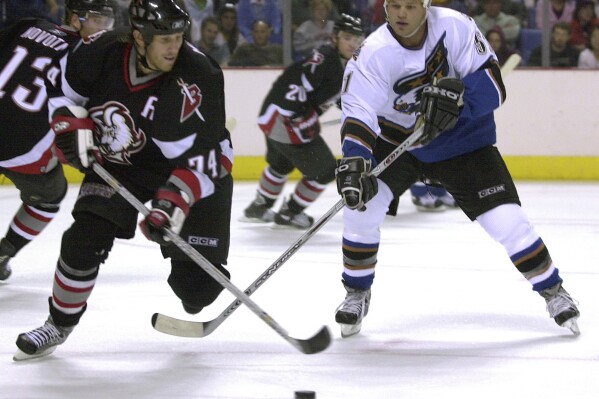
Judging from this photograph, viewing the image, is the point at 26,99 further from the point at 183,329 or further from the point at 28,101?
the point at 183,329

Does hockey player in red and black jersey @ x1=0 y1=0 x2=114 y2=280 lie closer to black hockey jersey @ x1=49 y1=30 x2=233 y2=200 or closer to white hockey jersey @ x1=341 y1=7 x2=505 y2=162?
black hockey jersey @ x1=49 y1=30 x2=233 y2=200

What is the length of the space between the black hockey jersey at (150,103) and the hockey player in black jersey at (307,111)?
241 cm

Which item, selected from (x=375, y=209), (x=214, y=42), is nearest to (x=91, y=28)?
(x=375, y=209)

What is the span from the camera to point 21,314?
3451mm

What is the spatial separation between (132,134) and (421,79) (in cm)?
84

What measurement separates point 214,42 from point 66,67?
13.8ft

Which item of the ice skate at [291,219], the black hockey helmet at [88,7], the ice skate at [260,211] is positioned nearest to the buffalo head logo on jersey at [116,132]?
the black hockey helmet at [88,7]

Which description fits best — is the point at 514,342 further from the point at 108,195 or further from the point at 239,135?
the point at 239,135

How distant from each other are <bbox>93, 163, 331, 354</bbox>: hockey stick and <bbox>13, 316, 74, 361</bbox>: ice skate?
0.41 meters

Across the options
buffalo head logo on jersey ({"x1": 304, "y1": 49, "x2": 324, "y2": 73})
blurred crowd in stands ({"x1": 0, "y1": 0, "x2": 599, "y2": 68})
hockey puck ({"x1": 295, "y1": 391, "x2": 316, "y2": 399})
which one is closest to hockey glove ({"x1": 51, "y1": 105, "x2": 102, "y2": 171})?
hockey puck ({"x1": 295, "y1": 391, "x2": 316, "y2": 399})

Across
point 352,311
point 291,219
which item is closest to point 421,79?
point 352,311

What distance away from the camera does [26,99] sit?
3686 mm

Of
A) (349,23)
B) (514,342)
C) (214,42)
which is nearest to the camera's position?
(514,342)

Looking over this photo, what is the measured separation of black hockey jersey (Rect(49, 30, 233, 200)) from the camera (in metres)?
2.73
